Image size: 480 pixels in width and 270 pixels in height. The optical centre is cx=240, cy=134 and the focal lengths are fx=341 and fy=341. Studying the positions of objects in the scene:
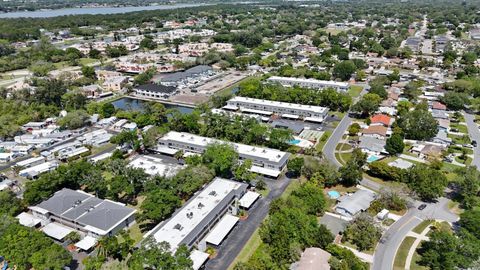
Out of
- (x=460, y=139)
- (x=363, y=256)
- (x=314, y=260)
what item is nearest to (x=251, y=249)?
(x=314, y=260)

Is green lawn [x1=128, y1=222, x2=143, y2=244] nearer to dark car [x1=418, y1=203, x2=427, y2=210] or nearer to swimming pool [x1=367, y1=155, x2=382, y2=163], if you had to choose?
dark car [x1=418, y1=203, x2=427, y2=210]

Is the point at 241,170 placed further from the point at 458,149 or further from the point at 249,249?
the point at 458,149

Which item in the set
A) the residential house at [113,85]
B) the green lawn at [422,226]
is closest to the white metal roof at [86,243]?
the green lawn at [422,226]

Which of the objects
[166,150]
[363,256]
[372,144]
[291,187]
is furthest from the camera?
[372,144]

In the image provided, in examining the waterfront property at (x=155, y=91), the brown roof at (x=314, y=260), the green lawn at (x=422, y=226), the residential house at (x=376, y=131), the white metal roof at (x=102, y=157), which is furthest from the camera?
the waterfront property at (x=155, y=91)

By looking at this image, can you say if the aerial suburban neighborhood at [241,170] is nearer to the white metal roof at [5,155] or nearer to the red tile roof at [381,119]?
the white metal roof at [5,155]

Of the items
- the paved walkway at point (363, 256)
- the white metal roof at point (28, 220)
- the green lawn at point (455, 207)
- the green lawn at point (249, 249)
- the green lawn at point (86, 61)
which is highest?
the green lawn at point (455, 207)

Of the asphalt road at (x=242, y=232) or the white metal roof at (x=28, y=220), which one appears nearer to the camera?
the asphalt road at (x=242, y=232)
